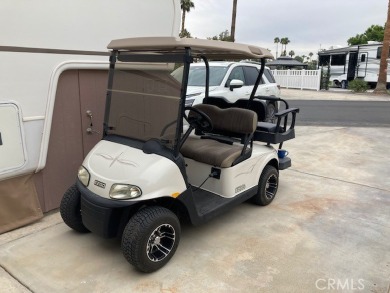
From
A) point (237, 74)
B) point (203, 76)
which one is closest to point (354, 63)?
point (237, 74)

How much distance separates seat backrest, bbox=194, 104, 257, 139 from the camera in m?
3.76

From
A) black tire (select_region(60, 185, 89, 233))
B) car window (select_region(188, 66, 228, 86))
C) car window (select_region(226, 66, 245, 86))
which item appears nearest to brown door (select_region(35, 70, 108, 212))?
black tire (select_region(60, 185, 89, 233))

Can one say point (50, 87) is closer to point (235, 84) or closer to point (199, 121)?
point (199, 121)

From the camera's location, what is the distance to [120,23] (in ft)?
13.6

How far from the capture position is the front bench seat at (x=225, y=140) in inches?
142

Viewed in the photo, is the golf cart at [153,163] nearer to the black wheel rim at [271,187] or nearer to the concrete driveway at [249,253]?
the concrete driveway at [249,253]

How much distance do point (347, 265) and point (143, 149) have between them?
208 centimetres

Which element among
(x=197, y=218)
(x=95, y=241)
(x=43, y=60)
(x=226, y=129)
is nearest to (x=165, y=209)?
(x=197, y=218)

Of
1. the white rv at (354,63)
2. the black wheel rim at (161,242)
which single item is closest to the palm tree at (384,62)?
the white rv at (354,63)

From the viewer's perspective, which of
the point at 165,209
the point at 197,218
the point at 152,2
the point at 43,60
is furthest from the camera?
the point at 152,2

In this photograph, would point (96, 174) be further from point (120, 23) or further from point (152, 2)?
point (152, 2)

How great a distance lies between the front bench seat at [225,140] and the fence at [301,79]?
19469 millimetres

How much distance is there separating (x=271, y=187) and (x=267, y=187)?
10 centimetres

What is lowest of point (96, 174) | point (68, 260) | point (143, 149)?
point (68, 260)
